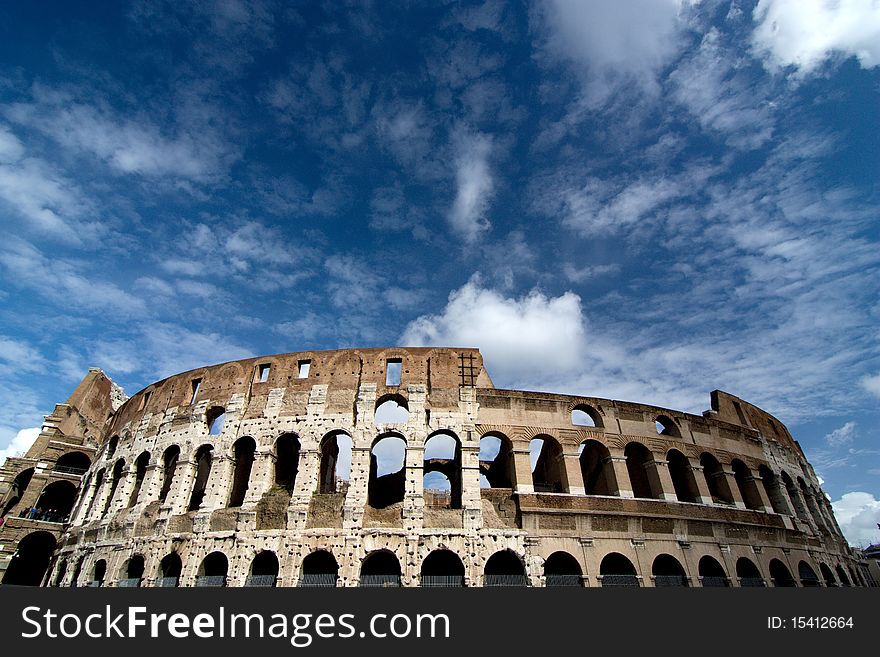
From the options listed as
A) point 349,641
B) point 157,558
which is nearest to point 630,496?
point 349,641

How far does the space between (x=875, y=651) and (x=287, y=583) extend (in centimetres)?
1548

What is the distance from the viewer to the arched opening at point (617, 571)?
15406 mm

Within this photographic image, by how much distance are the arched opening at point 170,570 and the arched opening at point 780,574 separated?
22862mm

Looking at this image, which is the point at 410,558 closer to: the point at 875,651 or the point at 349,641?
the point at 349,641

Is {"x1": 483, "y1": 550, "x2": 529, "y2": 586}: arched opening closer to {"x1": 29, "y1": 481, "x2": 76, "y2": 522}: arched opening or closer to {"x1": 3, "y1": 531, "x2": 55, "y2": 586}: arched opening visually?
{"x1": 3, "y1": 531, "x2": 55, "y2": 586}: arched opening

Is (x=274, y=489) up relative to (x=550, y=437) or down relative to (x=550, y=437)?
down

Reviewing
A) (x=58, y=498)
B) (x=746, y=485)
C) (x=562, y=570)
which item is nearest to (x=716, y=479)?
(x=746, y=485)

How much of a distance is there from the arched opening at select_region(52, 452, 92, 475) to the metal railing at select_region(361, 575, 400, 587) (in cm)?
2219

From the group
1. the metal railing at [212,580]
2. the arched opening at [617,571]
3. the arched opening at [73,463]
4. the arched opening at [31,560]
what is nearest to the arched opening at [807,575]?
the arched opening at [617,571]

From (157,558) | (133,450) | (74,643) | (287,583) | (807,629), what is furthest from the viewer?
(133,450)

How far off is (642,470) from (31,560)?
32.5 meters

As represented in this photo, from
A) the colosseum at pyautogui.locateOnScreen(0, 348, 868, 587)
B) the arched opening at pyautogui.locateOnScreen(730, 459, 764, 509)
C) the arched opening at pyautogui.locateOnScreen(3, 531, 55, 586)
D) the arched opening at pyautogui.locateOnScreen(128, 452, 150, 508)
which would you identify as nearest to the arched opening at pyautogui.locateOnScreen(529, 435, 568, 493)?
the colosseum at pyautogui.locateOnScreen(0, 348, 868, 587)

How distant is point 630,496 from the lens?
1700 centimetres

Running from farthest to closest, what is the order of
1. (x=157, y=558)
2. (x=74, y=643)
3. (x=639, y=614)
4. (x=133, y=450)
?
(x=133, y=450) < (x=157, y=558) < (x=639, y=614) < (x=74, y=643)
